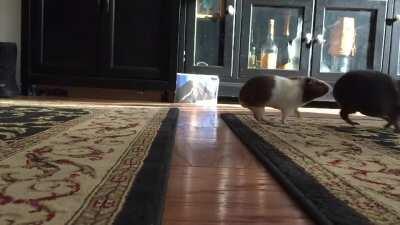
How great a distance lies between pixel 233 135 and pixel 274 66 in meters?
1.41

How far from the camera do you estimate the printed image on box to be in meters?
2.70

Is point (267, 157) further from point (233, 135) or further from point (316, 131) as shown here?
point (316, 131)

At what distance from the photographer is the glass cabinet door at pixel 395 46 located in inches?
107

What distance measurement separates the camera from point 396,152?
122 centimetres

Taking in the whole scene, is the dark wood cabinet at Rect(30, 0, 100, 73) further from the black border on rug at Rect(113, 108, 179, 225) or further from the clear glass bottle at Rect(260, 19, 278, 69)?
the black border on rug at Rect(113, 108, 179, 225)

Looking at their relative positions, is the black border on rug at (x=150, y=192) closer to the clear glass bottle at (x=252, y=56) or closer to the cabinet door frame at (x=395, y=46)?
the clear glass bottle at (x=252, y=56)

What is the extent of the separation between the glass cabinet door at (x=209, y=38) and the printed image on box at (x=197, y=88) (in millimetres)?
65

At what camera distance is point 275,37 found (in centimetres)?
282

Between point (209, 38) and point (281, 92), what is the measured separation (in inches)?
42.9

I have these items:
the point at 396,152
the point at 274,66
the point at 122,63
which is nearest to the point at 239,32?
the point at 274,66

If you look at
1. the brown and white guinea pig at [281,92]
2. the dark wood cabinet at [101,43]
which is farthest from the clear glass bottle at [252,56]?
the brown and white guinea pig at [281,92]

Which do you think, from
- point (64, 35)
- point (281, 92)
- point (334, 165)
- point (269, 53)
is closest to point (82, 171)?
point (334, 165)

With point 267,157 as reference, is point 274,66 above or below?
above

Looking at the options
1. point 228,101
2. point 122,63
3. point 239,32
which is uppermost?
point 239,32
